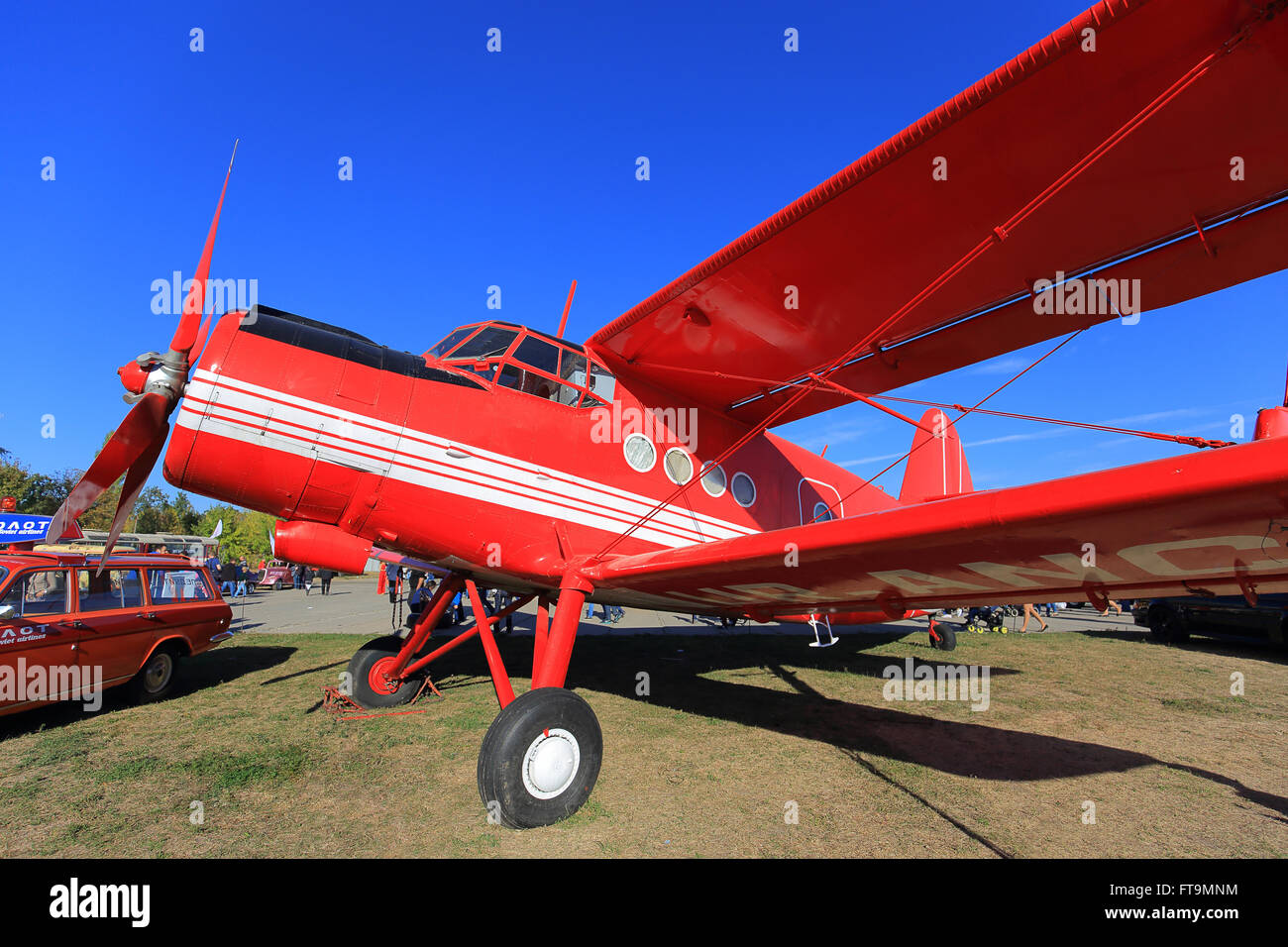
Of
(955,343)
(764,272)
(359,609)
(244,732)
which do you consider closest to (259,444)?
(244,732)

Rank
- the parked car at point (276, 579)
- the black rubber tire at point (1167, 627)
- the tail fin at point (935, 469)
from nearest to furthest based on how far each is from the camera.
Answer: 1. the tail fin at point (935, 469)
2. the black rubber tire at point (1167, 627)
3. the parked car at point (276, 579)

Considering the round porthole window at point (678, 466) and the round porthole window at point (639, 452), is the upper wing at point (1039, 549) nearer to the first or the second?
the round porthole window at point (639, 452)

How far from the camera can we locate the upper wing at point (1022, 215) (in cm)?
291

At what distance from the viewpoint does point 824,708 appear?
23.1 ft

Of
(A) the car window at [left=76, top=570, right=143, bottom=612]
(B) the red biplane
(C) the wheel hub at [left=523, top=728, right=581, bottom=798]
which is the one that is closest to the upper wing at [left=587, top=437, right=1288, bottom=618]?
(B) the red biplane

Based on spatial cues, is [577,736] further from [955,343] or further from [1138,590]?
[955,343]

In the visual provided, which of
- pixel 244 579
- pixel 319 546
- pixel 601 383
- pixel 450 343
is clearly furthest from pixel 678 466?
pixel 244 579

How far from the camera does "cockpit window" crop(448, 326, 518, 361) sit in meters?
5.07

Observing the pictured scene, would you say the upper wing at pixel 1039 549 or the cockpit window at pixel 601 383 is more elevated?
the cockpit window at pixel 601 383

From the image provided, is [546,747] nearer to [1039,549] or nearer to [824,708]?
[1039,549]

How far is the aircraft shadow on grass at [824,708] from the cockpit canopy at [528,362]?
4.01m

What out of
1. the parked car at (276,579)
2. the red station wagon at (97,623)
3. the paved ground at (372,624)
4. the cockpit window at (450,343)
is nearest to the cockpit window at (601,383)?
the cockpit window at (450,343)

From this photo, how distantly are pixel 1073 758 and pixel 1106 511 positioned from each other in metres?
4.04
